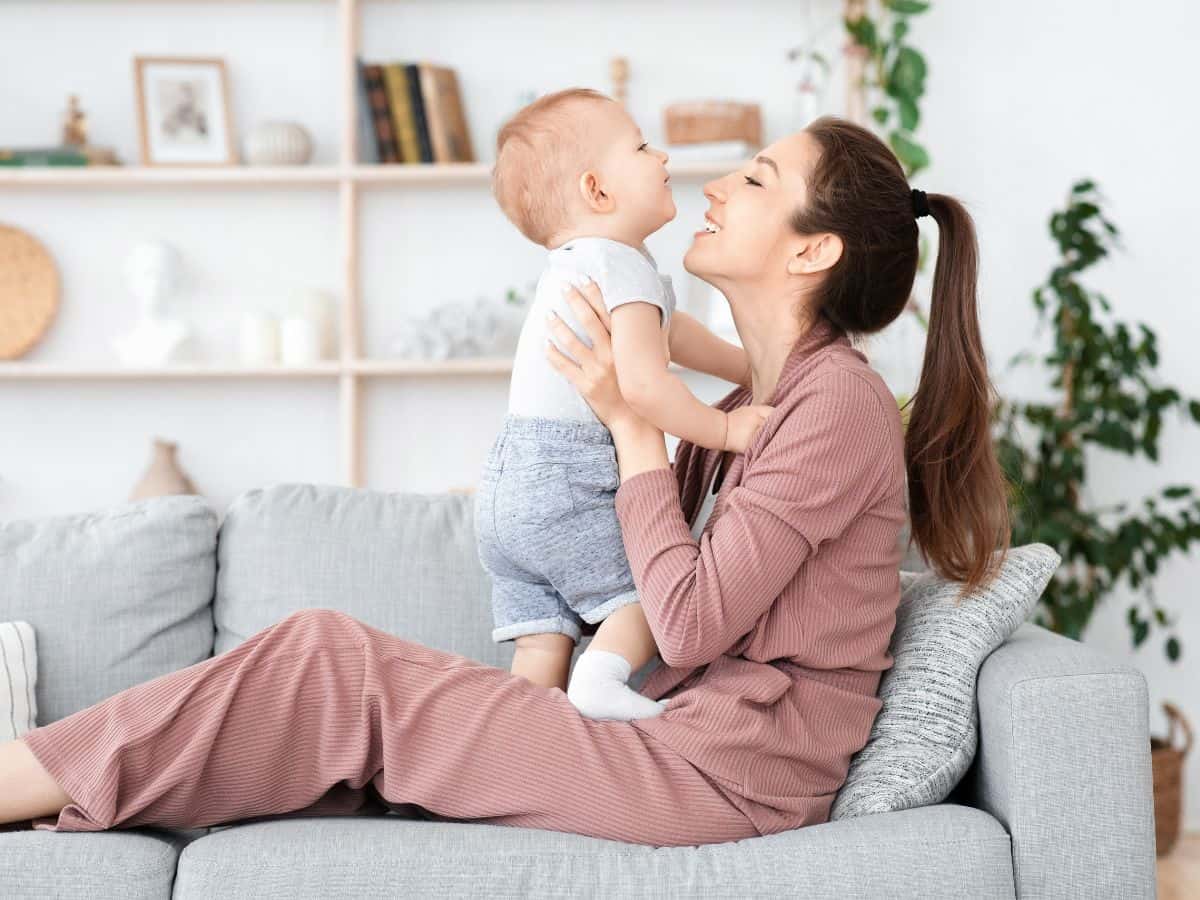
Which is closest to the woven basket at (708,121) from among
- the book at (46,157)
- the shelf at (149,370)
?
the shelf at (149,370)

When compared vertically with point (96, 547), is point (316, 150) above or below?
above

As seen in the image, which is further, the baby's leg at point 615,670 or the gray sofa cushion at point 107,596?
the gray sofa cushion at point 107,596

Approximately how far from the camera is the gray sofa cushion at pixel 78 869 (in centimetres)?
139

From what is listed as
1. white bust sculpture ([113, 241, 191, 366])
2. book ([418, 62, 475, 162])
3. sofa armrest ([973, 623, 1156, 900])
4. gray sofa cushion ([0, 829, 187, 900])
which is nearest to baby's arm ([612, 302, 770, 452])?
sofa armrest ([973, 623, 1156, 900])

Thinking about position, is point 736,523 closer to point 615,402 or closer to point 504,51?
point 615,402

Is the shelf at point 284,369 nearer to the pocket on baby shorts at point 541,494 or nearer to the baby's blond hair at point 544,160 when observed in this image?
the baby's blond hair at point 544,160

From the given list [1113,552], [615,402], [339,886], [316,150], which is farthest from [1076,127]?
[339,886]

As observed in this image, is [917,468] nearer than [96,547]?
Yes

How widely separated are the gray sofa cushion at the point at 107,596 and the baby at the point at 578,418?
1.88 ft

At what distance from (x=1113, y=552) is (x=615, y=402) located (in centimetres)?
190

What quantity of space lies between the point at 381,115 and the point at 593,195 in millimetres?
1978

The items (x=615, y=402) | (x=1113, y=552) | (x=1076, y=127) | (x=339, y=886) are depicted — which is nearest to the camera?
(x=339, y=886)

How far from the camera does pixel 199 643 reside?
206cm

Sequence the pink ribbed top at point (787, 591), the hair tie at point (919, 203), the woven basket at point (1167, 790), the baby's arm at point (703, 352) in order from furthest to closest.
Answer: the woven basket at point (1167, 790) < the baby's arm at point (703, 352) < the hair tie at point (919, 203) < the pink ribbed top at point (787, 591)
